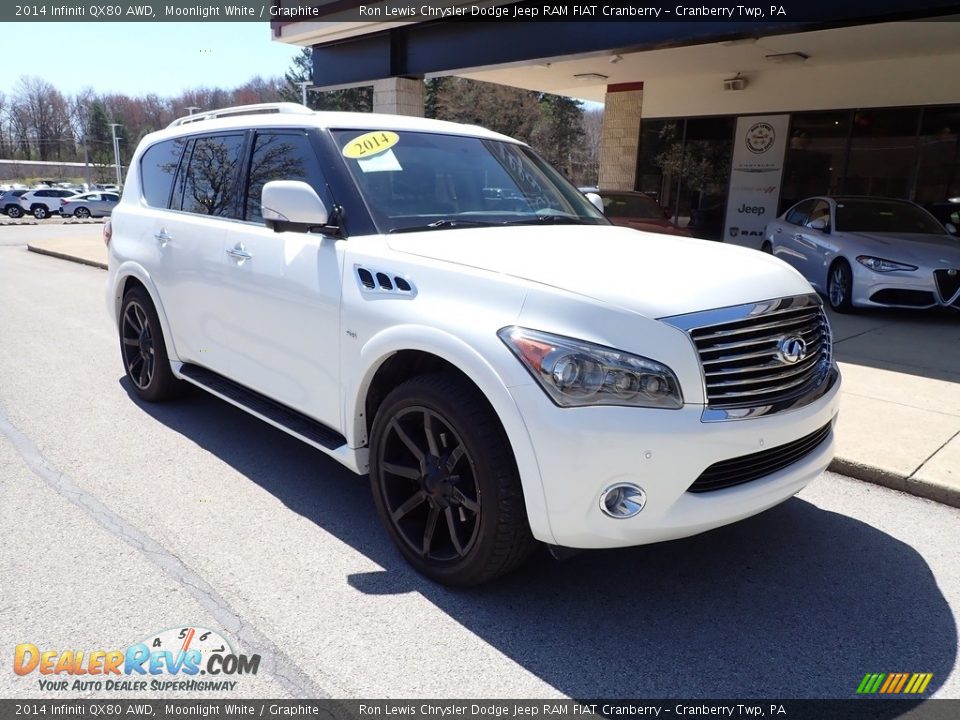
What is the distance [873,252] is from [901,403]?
4.07 metres

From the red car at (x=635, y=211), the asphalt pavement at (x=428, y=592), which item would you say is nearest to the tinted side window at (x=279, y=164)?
the asphalt pavement at (x=428, y=592)

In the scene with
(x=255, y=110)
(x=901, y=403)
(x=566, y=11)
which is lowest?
(x=901, y=403)

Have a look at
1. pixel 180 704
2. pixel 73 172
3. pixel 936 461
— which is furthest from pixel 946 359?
pixel 73 172

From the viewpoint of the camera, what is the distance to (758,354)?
274cm

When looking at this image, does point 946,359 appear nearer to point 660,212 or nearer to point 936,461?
point 936,461

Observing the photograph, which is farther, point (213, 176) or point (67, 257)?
point (67, 257)

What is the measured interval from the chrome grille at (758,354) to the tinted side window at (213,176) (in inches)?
114

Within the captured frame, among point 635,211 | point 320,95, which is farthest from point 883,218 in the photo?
point 320,95

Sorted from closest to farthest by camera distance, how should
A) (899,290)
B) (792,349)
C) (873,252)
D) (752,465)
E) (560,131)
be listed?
(752,465)
(792,349)
(899,290)
(873,252)
(560,131)

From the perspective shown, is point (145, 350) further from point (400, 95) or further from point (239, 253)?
point (400, 95)

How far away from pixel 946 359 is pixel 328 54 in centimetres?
1208

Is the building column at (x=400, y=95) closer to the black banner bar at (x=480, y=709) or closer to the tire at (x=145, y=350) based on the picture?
the tire at (x=145, y=350)

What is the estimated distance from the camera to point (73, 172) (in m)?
99.6

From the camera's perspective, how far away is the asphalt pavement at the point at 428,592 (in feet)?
8.40
